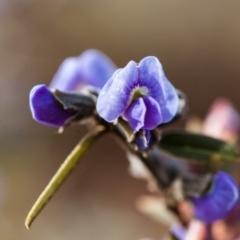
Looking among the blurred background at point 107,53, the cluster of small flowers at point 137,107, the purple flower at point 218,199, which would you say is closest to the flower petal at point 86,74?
the cluster of small flowers at point 137,107

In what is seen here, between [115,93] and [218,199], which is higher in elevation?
[115,93]

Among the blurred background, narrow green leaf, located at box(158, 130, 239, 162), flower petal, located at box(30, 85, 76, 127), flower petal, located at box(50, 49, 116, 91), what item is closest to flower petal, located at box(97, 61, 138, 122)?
flower petal, located at box(30, 85, 76, 127)

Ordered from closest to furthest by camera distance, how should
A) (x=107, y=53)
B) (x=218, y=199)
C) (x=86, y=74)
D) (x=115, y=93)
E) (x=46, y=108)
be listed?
1. (x=115, y=93)
2. (x=46, y=108)
3. (x=218, y=199)
4. (x=86, y=74)
5. (x=107, y=53)

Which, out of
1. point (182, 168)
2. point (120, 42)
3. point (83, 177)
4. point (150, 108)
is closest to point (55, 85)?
point (182, 168)

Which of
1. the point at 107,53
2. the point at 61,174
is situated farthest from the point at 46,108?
the point at 107,53

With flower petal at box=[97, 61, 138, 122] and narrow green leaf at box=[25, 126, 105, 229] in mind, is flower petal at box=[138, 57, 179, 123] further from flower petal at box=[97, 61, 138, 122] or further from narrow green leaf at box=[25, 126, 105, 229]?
narrow green leaf at box=[25, 126, 105, 229]

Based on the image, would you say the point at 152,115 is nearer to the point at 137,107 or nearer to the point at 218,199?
the point at 137,107

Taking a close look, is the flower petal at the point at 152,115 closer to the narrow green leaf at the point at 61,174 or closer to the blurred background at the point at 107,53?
the narrow green leaf at the point at 61,174
